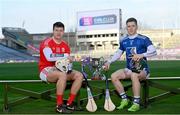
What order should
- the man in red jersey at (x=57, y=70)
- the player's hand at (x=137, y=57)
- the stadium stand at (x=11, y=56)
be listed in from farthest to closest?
the stadium stand at (x=11, y=56) < the player's hand at (x=137, y=57) < the man in red jersey at (x=57, y=70)

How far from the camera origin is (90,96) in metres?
7.39

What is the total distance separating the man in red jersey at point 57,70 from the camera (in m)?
7.06

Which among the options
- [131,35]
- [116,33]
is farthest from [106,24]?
[131,35]

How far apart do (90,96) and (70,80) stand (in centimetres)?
42

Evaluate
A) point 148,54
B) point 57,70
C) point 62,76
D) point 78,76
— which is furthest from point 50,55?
point 148,54

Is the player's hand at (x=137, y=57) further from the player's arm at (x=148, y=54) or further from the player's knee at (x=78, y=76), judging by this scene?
the player's knee at (x=78, y=76)

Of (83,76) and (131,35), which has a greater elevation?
(131,35)

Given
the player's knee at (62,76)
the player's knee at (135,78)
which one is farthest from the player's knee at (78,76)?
the player's knee at (135,78)

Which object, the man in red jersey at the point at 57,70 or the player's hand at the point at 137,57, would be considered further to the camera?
the player's hand at the point at 137,57

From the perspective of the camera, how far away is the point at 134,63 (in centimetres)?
736

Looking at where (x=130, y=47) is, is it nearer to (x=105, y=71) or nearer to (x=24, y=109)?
(x=105, y=71)

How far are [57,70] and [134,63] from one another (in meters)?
1.26

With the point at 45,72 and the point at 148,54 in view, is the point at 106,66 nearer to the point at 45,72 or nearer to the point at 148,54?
the point at 148,54

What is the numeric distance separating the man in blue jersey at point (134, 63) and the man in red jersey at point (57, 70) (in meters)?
0.68
